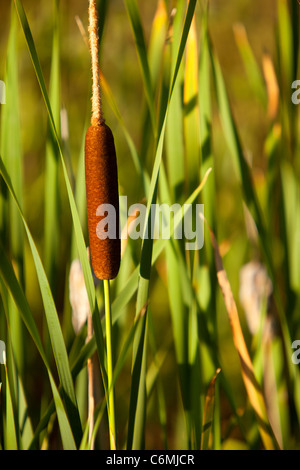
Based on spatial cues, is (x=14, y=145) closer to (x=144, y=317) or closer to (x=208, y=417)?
(x=144, y=317)

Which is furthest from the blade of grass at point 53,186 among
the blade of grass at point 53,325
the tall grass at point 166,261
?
the blade of grass at point 53,325

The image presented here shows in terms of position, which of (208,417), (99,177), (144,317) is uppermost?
(99,177)

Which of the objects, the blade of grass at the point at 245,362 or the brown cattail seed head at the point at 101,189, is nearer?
the brown cattail seed head at the point at 101,189

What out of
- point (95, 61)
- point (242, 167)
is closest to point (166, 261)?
point (242, 167)

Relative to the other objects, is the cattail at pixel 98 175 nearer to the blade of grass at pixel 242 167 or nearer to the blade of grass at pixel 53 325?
the blade of grass at pixel 53 325

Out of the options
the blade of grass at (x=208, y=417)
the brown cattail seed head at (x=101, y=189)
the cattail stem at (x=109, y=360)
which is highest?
the brown cattail seed head at (x=101, y=189)

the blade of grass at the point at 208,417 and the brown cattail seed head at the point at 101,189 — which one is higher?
the brown cattail seed head at the point at 101,189

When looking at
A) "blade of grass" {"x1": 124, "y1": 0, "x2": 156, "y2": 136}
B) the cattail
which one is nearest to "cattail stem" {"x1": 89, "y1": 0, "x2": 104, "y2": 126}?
the cattail

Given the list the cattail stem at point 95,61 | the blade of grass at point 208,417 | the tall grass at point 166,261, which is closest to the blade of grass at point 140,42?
the tall grass at point 166,261

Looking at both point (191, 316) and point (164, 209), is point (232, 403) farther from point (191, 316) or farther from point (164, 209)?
point (164, 209)
